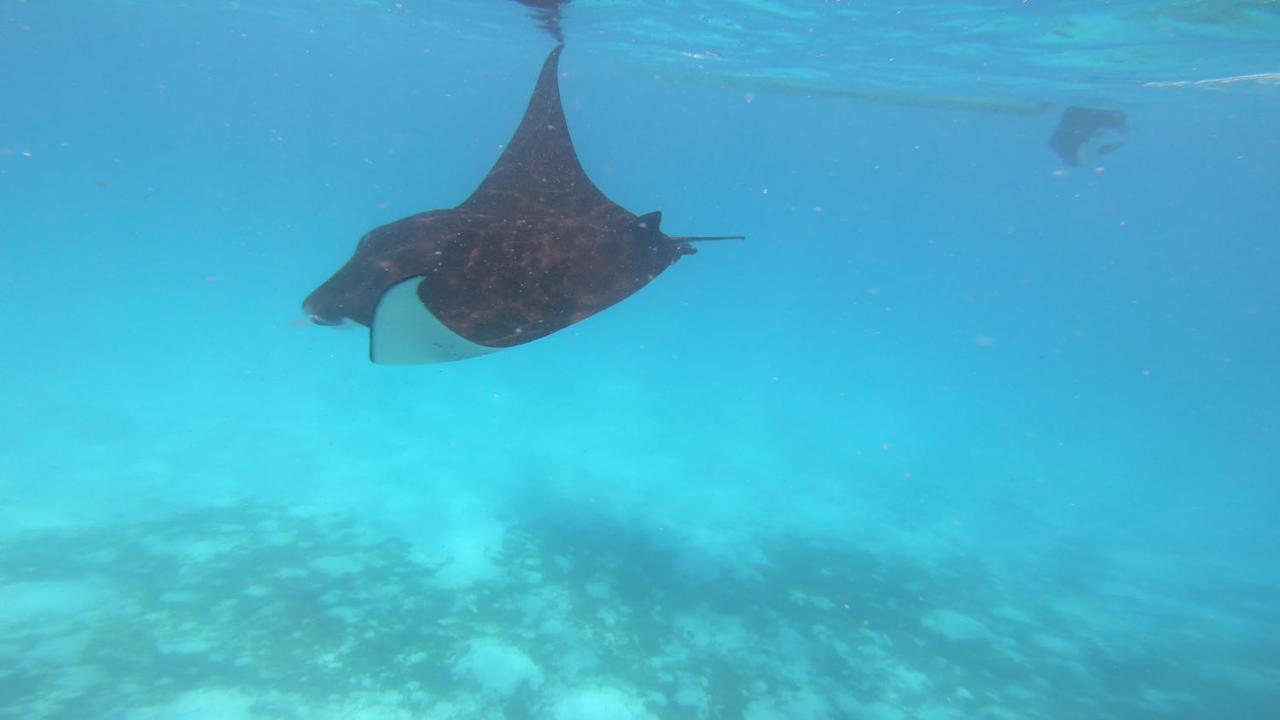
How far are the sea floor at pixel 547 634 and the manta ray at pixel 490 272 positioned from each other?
216 inches

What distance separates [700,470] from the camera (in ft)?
57.0

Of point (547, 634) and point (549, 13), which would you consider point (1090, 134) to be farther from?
point (547, 634)

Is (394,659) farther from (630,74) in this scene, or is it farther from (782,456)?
(630,74)

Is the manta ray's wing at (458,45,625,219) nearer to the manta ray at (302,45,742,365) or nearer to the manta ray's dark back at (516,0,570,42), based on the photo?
the manta ray at (302,45,742,365)

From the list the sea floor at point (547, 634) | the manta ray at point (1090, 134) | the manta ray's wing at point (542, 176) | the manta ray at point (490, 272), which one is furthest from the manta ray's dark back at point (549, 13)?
the manta ray at point (1090, 134)

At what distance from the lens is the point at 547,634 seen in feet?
27.7

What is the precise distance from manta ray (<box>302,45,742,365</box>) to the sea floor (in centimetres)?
549

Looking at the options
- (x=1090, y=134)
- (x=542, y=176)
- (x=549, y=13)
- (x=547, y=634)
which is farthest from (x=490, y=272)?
(x=1090, y=134)

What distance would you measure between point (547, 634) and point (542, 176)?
662 cm

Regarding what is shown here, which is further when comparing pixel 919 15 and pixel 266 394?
pixel 266 394

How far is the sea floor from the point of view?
711 cm

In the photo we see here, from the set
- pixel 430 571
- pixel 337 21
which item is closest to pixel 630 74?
pixel 337 21

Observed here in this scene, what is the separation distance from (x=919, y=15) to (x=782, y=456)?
14028 mm

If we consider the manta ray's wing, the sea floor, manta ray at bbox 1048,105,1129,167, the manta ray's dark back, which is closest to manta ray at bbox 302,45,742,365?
the manta ray's wing
